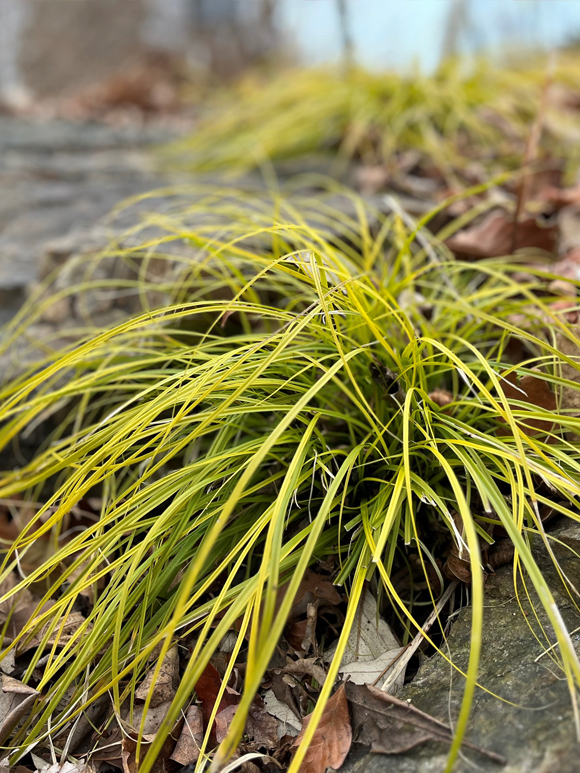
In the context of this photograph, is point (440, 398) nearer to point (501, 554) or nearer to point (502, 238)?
A: point (501, 554)

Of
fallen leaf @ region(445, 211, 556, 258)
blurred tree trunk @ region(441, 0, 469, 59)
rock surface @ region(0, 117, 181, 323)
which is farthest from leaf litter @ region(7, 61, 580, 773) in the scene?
blurred tree trunk @ region(441, 0, 469, 59)

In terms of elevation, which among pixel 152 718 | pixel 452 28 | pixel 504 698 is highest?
pixel 452 28

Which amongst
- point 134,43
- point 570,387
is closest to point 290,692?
point 570,387

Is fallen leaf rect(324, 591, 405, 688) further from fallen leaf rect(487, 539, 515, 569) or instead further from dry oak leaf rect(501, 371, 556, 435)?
dry oak leaf rect(501, 371, 556, 435)

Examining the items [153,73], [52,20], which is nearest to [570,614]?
[153,73]

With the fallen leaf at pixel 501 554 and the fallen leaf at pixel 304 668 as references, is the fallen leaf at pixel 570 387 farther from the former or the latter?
the fallen leaf at pixel 304 668

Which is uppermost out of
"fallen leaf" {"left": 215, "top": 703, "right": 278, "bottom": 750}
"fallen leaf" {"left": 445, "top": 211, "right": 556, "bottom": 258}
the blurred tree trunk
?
the blurred tree trunk

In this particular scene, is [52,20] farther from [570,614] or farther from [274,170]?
[570,614]
